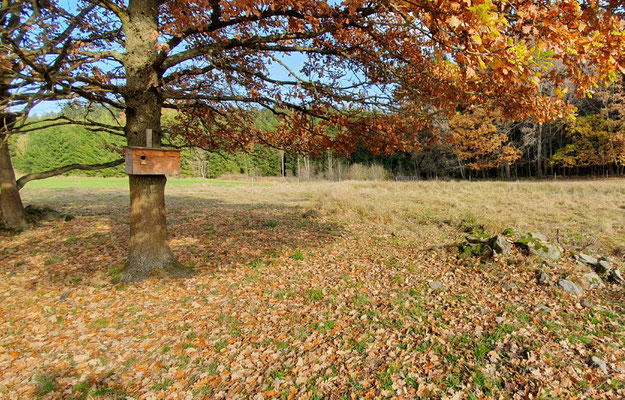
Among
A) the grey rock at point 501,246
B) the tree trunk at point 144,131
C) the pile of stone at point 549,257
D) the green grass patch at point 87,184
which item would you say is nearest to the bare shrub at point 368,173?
the green grass patch at point 87,184

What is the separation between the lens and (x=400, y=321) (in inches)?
168

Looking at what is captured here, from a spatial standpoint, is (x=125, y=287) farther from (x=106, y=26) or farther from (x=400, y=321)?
(x=106, y=26)

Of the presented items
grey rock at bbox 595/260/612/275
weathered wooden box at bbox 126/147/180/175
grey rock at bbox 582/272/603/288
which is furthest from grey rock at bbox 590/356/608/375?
weathered wooden box at bbox 126/147/180/175

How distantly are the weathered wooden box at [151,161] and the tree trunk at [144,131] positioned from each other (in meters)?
0.57

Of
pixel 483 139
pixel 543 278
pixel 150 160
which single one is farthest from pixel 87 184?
pixel 483 139

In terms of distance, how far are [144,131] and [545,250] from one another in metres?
7.71

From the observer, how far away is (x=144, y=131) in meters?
5.38

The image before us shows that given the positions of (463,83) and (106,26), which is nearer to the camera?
(463,83)

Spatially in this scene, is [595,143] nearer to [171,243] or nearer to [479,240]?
[479,240]

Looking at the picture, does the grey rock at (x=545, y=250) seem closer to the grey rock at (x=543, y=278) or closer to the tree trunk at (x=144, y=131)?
the grey rock at (x=543, y=278)

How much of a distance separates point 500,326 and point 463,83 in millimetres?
3418

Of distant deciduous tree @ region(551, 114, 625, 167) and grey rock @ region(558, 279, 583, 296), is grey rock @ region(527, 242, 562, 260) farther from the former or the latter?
distant deciduous tree @ region(551, 114, 625, 167)

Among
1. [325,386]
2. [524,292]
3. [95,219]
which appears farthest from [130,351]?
[95,219]

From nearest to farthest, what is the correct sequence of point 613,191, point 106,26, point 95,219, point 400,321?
point 400,321
point 106,26
point 95,219
point 613,191
